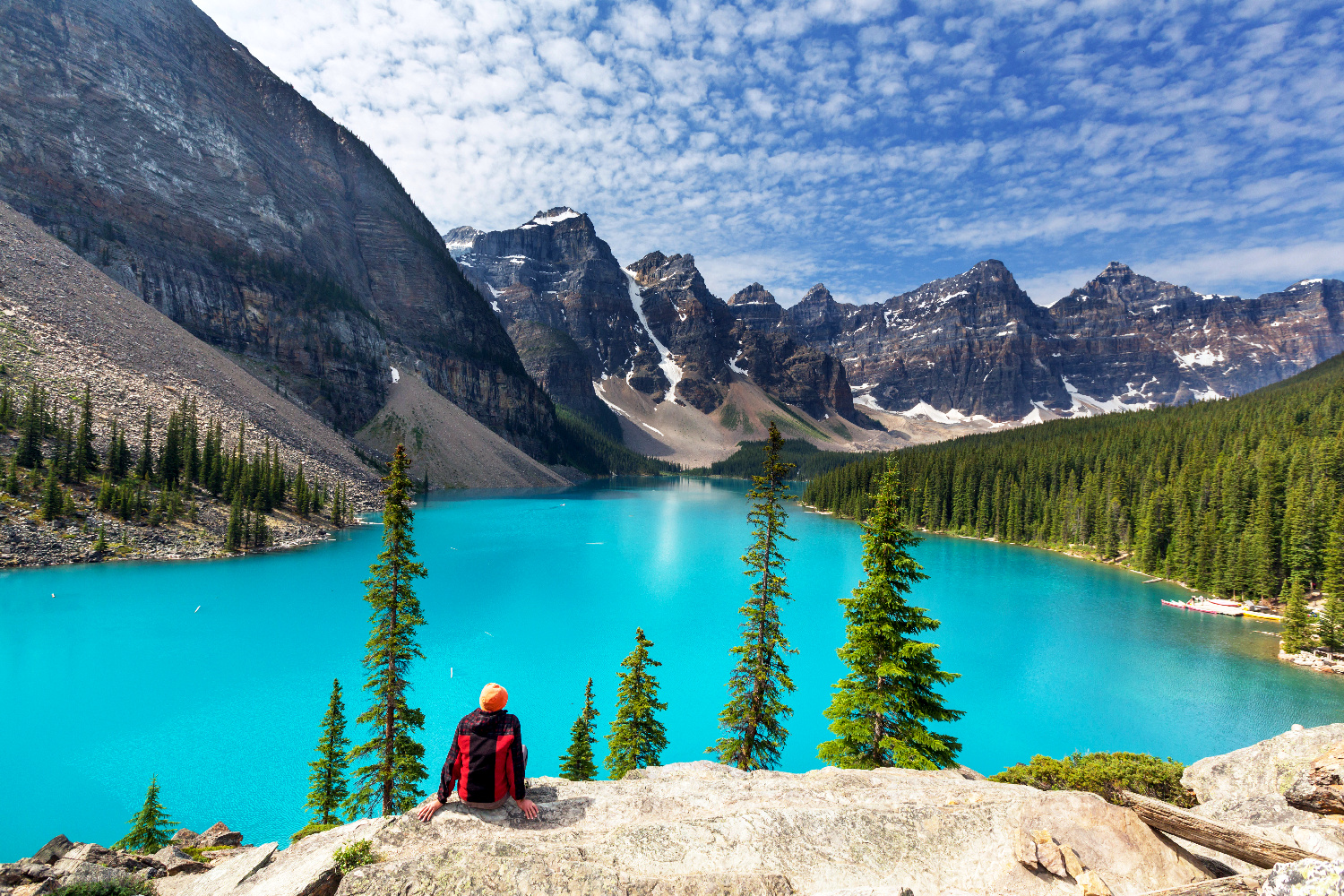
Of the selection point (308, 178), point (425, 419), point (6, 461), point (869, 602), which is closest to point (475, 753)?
point (869, 602)

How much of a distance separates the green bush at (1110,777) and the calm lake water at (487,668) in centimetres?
1104

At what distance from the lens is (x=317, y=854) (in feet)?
21.9

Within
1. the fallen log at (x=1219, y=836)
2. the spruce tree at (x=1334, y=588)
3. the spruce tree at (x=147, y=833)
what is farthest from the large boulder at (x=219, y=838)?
the spruce tree at (x=1334, y=588)

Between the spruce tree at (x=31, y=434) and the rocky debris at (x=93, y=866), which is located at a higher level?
the spruce tree at (x=31, y=434)

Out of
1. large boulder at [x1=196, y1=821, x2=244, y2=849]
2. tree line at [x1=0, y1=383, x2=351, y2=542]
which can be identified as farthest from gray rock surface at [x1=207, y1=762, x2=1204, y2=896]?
tree line at [x1=0, y1=383, x2=351, y2=542]

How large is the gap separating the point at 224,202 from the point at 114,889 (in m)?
145

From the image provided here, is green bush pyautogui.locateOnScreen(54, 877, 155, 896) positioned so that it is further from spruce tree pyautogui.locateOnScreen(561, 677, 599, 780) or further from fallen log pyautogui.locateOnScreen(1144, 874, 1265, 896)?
spruce tree pyautogui.locateOnScreen(561, 677, 599, 780)

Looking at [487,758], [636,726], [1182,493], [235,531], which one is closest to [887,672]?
[636,726]

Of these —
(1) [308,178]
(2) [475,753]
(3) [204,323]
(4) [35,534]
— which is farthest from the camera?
(1) [308,178]

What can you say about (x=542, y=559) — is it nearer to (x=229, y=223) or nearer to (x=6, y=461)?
(x=6, y=461)

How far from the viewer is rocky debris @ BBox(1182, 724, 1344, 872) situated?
8.20m

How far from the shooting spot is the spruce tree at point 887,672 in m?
15.4

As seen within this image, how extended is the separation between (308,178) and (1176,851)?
612 ft

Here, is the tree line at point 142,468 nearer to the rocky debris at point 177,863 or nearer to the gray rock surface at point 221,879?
the rocky debris at point 177,863
